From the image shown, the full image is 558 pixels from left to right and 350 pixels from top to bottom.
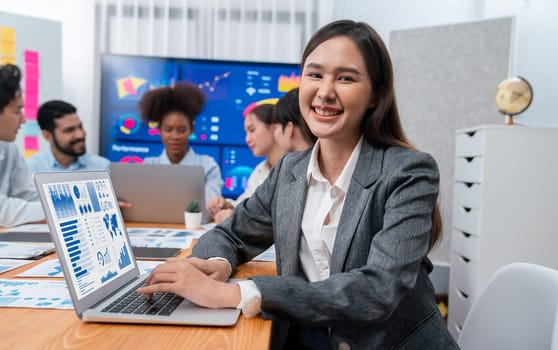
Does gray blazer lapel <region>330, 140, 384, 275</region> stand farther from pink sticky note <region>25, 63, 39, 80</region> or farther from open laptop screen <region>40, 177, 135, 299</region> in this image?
pink sticky note <region>25, 63, 39, 80</region>

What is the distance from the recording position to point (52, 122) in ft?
10.6

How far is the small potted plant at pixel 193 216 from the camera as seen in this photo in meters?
1.92

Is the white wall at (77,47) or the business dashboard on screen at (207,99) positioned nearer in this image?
the business dashboard on screen at (207,99)

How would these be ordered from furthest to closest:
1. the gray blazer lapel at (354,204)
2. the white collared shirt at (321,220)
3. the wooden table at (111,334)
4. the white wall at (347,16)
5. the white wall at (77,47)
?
the white wall at (77,47), the white wall at (347,16), the white collared shirt at (321,220), the gray blazer lapel at (354,204), the wooden table at (111,334)

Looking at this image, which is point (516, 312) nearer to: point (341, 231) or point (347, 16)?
point (341, 231)

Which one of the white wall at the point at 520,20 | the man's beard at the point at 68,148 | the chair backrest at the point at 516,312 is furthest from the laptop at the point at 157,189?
the white wall at the point at 520,20

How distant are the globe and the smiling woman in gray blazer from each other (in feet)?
4.60

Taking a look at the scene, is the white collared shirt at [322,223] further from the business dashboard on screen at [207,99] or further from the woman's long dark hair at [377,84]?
the business dashboard on screen at [207,99]

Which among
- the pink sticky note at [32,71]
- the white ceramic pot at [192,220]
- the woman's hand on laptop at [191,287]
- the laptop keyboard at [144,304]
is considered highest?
the pink sticky note at [32,71]

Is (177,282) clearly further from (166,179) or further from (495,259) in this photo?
(495,259)

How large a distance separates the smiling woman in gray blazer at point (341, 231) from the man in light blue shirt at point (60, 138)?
229 cm

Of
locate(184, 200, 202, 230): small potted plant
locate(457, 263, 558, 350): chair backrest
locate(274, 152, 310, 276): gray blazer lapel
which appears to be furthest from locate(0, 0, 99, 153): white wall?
locate(457, 263, 558, 350): chair backrest

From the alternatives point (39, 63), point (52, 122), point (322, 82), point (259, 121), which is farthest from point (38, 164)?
point (322, 82)

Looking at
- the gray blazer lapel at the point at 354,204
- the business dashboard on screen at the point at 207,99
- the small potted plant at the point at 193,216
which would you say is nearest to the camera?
the gray blazer lapel at the point at 354,204
